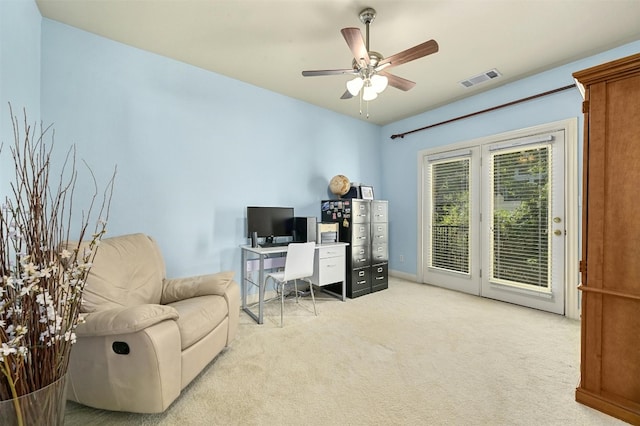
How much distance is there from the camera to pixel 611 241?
1.58m

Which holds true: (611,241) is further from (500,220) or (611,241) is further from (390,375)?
(500,220)

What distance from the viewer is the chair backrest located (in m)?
2.84

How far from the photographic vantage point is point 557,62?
286 cm

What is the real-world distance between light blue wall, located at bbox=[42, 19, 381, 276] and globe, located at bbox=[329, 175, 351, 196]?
1.16 feet

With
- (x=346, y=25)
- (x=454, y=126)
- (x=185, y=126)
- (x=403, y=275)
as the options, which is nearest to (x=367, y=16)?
(x=346, y=25)

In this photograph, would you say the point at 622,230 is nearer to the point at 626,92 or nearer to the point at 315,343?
the point at 626,92

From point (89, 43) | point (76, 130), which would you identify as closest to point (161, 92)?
point (89, 43)

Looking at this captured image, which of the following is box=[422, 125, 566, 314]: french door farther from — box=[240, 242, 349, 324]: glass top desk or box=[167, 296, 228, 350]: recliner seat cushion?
box=[167, 296, 228, 350]: recliner seat cushion

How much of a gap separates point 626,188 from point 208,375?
9.35 ft

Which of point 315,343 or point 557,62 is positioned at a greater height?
point 557,62

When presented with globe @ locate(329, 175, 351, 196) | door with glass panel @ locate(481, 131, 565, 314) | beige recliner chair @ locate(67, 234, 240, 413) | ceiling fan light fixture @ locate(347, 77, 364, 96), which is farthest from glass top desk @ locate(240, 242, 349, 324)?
door with glass panel @ locate(481, 131, 565, 314)

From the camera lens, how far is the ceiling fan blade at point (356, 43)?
1.78 metres

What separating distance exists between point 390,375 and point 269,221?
2.11 meters

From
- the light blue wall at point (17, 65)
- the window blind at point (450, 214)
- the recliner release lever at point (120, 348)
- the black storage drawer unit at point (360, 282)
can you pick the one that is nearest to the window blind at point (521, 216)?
the window blind at point (450, 214)
